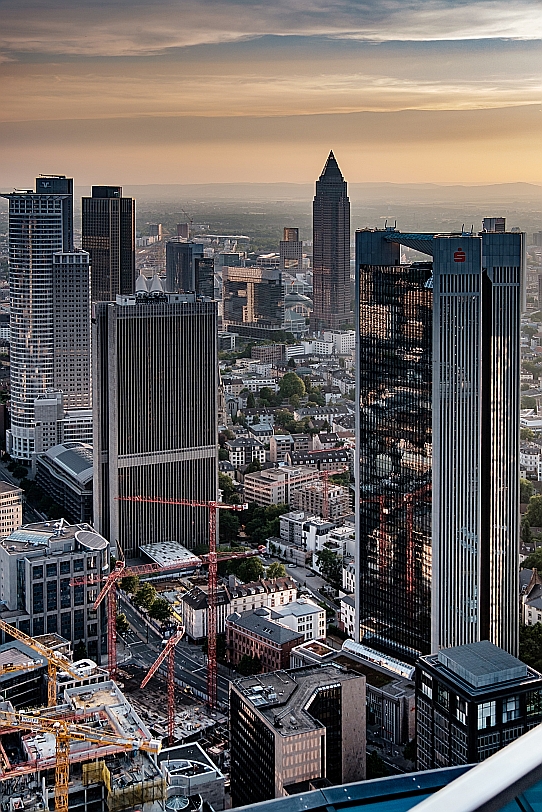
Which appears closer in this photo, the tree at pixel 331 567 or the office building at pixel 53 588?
the office building at pixel 53 588

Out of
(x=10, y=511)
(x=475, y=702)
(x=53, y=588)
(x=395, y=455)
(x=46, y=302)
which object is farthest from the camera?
(x=46, y=302)

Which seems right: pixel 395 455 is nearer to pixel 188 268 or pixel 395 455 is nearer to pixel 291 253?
pixel 188 268

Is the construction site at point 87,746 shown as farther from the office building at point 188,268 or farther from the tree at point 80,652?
the office building at point 188,268

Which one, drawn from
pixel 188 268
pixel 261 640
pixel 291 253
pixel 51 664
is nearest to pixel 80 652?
pixel 51 664

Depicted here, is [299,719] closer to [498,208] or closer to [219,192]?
[498,208]

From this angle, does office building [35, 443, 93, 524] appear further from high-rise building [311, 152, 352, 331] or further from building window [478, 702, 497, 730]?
building window [478, 702, 497, 730]

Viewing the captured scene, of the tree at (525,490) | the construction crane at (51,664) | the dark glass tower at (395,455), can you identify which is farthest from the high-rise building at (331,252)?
the construction crane at (51,664)
